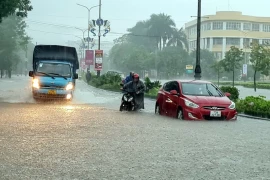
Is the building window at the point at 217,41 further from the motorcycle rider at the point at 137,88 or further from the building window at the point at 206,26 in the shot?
the motorcycle rider at the point at 137,88

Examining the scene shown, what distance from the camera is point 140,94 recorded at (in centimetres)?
2156

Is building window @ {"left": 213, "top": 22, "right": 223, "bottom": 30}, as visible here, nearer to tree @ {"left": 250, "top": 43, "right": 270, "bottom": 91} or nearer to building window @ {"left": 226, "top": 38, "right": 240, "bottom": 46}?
building window @ {"left": 226, "top": 38, "right": 240, "bottom": 46}

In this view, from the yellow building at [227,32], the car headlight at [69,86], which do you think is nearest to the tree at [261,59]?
the car headlight at [69,86]

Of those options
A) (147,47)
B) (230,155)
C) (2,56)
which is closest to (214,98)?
(230,155)

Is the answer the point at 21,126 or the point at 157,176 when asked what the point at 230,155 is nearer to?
the point at 157,176

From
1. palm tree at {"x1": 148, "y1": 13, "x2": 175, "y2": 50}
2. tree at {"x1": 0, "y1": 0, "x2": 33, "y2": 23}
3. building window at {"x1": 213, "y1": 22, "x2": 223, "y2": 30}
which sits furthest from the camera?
building window at {"x1": 213, "y1": 22, "x2": 223, "y2": 30}

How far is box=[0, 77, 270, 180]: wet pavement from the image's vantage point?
8.17 metres

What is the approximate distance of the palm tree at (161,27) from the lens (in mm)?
116062

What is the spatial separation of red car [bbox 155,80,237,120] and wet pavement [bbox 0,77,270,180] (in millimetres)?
1034

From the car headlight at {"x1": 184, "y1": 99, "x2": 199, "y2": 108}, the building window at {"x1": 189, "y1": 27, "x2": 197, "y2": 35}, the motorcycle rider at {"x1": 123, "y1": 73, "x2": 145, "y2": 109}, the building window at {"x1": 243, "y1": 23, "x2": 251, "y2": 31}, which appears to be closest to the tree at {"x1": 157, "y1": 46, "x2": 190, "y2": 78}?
the building window at {"x1": 243, "y1": 23, "x2": 251, "y2": 31}

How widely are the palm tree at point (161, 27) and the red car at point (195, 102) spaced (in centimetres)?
9690

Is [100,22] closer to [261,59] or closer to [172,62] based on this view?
[261,59]

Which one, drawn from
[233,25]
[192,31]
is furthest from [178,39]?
[192,31]

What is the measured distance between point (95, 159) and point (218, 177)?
2303 millimetres
